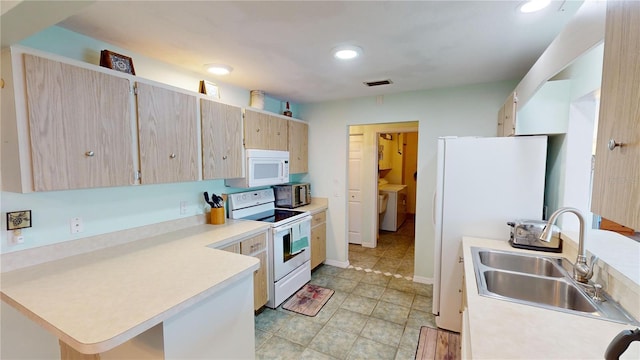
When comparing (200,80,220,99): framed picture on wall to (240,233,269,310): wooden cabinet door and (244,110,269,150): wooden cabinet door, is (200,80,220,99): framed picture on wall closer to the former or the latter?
(244,110,269,150): wooden cabinet door

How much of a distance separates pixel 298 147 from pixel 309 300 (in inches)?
75.3

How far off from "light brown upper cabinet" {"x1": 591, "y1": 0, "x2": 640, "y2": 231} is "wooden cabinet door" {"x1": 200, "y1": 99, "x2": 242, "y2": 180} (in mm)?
2359

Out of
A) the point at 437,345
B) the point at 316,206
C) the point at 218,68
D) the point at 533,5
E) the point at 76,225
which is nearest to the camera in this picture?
the point at 533,5

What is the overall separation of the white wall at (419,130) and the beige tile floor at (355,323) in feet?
1.65

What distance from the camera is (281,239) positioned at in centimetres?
272

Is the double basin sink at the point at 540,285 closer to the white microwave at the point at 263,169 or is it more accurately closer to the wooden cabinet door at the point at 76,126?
the white microwave at the point at 263,169

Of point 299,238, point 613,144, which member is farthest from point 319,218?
point 613,144

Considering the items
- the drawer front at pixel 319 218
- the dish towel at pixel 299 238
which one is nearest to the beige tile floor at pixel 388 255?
the drawer front at pixel 319 218

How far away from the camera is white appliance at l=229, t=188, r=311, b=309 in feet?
8.73

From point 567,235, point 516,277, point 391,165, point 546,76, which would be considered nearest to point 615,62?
point 546,76

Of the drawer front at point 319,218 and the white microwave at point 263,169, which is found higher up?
the white microwave at point 263,169

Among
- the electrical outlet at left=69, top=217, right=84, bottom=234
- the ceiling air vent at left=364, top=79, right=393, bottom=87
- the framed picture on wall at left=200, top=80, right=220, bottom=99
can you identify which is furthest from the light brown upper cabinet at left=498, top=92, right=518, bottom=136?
the electrical outlet at left=69, top=217, right=84, bottom=234

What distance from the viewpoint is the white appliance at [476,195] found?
2.09 metres

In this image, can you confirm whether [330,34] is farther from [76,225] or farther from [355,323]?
[355,323]
